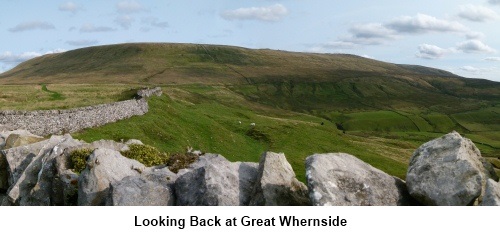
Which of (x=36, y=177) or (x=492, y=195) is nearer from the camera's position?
(x=492, y=195)

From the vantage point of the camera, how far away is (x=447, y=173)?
1338 centimetres

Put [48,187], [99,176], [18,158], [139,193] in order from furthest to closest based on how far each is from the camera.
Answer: [18,158], [48,187], [99,176], [139,193]

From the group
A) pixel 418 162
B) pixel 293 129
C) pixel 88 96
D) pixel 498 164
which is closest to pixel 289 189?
pixel 418 162

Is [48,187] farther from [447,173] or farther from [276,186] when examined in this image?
[447,173]

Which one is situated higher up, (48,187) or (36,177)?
(36,177)

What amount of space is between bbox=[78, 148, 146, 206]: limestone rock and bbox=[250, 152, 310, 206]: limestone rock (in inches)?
213

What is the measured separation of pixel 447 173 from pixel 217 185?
732 cm

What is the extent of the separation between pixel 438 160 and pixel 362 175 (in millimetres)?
2512

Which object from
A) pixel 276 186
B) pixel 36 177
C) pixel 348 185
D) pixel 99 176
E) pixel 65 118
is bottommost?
pixel 65 118

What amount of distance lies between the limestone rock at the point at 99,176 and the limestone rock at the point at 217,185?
2.72 m

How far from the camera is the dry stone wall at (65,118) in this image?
144 ft

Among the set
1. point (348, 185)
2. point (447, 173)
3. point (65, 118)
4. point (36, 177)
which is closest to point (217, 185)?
point (348, 185)

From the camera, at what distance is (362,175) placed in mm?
13969

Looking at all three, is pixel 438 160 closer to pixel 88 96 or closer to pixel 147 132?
pixel 147 132
